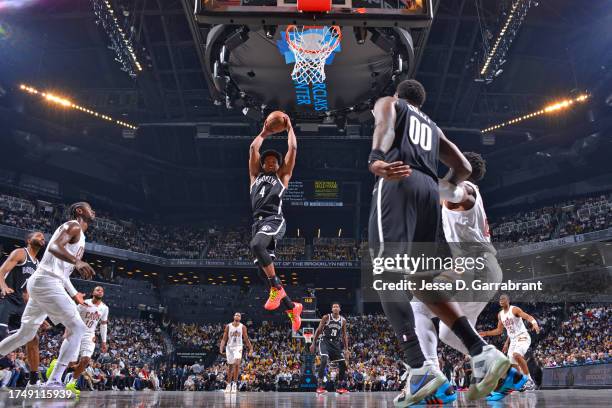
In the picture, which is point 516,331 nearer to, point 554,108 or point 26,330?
point 26,330

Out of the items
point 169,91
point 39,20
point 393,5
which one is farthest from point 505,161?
point 39,20

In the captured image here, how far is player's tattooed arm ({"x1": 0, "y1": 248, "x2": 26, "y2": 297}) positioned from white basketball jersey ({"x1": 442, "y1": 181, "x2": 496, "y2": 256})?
6007 mm

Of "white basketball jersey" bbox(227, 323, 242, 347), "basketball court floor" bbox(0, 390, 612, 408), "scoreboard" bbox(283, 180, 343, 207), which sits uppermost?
"scoreboard" bbox(283, 180, 343, 207)

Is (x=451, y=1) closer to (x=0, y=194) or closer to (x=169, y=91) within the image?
(x=169, y=91)

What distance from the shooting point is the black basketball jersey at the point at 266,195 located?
7309mm

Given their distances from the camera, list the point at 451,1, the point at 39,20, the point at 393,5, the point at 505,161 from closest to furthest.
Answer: the point at 393,5 < the point at 451,1 < the point at 39,20 < the point at 505,161

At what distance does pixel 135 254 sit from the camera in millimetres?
33156

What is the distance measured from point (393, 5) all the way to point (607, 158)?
26095 millimetres

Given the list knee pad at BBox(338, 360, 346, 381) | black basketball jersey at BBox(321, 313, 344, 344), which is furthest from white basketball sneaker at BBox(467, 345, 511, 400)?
knee pad at BBox(338, 360, 346, 381)

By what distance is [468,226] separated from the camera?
586 centimetres

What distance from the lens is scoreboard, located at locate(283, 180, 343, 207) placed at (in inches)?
1330

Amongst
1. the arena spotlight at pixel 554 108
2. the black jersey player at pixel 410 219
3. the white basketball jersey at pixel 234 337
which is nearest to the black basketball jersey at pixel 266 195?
the black jersey player at pixel 410 219

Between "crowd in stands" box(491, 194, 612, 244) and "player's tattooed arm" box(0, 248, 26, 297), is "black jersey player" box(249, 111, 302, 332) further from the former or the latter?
"crowd in stands" box(491, 194, 612, 244)

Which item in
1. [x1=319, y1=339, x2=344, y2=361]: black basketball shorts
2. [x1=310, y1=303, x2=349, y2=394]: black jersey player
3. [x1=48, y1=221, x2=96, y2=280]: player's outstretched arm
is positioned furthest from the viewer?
[x1=319, y1=339, x2=344, y2=361]: black basketball shorts
